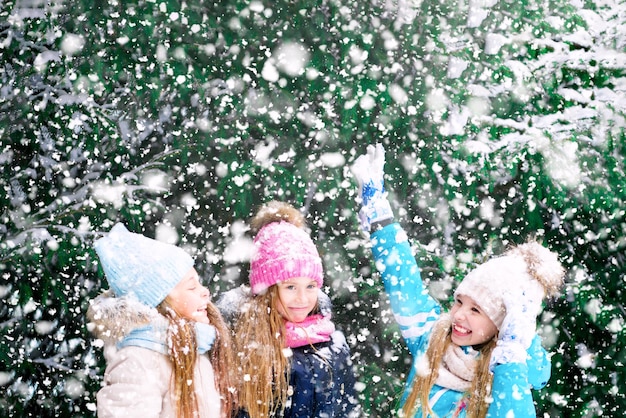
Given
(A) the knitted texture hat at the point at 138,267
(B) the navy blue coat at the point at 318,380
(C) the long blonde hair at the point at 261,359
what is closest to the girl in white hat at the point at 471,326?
(B) the navy blue coat at the point at 318,380

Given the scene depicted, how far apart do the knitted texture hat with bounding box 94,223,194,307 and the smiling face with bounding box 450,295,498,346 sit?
4.37ft

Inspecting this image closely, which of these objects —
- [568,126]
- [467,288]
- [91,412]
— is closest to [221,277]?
[91,412]

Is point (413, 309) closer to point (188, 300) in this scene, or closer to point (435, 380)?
point (435, 380)

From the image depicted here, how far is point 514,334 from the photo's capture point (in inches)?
108

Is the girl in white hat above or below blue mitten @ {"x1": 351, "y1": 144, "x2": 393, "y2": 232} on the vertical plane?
below

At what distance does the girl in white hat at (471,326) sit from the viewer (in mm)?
2756

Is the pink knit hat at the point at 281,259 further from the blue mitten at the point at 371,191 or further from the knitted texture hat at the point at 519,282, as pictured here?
the knitted texture hat at the point at 519,282

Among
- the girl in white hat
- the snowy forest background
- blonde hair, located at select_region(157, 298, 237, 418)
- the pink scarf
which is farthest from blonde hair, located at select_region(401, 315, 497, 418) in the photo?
the snowy forest background

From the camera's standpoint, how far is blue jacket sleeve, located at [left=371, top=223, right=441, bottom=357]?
10.4 feet

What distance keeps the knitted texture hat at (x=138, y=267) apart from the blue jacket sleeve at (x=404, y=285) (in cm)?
101

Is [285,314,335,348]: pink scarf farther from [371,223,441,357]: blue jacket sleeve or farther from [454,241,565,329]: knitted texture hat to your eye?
[454,241,565,329]: knitted texture hat

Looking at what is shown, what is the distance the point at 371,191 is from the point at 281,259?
0.59 meters

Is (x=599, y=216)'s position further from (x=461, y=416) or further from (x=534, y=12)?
(x=461, y=416)

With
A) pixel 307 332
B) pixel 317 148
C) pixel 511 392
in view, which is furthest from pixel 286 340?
pixel 317 148
